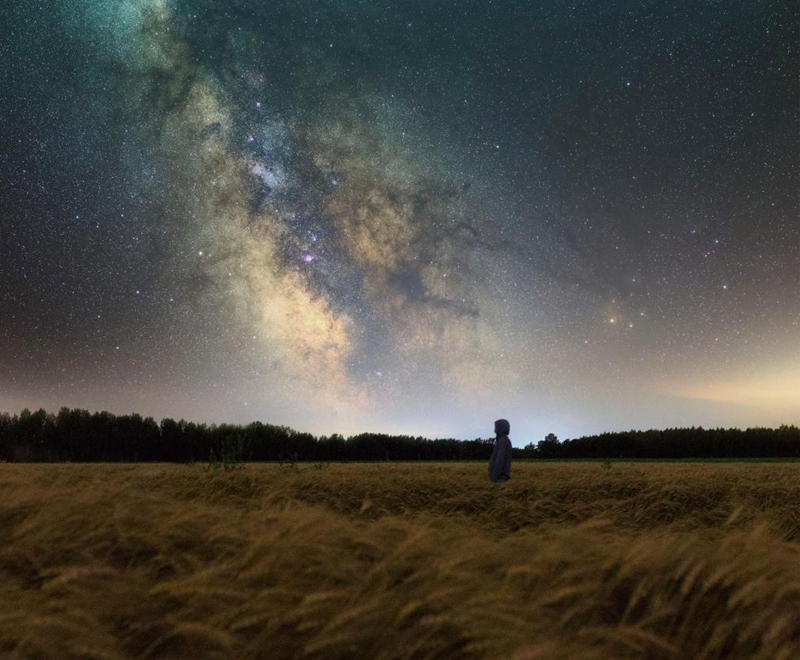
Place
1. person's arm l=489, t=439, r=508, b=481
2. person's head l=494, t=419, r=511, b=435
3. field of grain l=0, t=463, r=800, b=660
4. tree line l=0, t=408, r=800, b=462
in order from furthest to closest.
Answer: tree line l=0, t=408, r=800, b=462 < person's head l=494, t=419, r=511, b=435 < person's arm l=489, t=439, r=508, b=481 < field of grain l=0, t=463, r=800, b=660

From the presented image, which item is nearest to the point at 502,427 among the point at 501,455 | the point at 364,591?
the point at 501,455

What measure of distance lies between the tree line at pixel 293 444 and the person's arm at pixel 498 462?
3861cm

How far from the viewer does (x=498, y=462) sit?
13484 mm

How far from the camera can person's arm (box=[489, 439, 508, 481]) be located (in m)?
13.4

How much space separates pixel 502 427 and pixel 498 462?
0.83m

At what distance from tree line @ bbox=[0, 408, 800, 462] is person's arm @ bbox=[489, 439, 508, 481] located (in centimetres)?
3861

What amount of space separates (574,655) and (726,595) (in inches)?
38.1

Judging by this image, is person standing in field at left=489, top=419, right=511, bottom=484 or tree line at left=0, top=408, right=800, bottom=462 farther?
tree line at left=0, top=408, right=800, bottom=462

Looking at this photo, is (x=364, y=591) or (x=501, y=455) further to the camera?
(x=501, y=455)

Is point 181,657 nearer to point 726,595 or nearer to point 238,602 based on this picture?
point 238,602

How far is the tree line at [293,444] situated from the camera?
180ft

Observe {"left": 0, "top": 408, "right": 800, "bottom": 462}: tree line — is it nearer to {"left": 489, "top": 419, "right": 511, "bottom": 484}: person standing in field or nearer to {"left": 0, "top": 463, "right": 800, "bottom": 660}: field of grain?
{"left": 489, "top": 419, "right": 511, "bottom": 484}: person standing in field

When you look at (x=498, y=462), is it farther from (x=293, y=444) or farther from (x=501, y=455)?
(x=293, y=444)

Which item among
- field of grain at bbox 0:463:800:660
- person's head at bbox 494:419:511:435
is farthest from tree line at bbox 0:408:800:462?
field of grain at bbox 0:463:800:660
